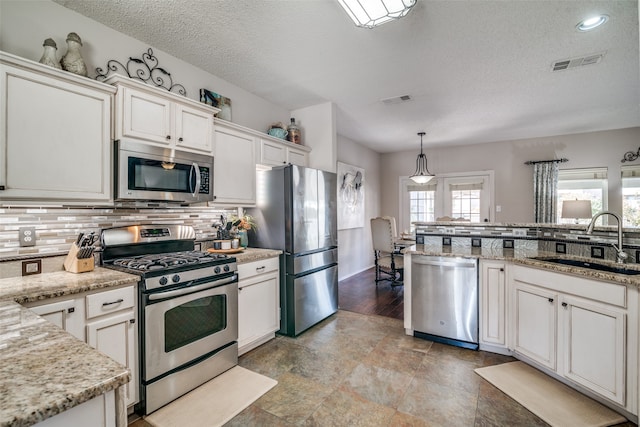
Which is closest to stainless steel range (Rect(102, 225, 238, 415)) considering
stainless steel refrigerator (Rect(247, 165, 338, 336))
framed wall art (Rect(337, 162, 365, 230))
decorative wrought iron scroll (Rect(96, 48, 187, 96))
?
stainless steel refrigerator (Rect(247, 165, 338, 336))

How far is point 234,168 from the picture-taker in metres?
2.95

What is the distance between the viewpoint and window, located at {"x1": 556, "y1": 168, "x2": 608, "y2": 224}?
5055mm

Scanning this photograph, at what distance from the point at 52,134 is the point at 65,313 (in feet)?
3.42

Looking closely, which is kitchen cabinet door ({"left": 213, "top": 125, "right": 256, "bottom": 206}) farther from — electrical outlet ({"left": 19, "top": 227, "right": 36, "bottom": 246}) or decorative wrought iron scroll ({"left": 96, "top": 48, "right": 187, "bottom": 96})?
electrical outlet ({"left": 19, "top": 227, "right": 36, "bottom": 246})

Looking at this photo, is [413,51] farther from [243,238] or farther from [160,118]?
A: [243,238]

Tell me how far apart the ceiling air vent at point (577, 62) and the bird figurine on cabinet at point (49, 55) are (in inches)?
155

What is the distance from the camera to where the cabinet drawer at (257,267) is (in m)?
2.61

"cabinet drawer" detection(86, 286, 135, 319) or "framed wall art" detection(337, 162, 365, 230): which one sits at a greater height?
"framed wall art" detection(337, 162, 365, 230)

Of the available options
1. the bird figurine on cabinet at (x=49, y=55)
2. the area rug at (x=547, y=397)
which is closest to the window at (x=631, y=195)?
the area rug at (x=547, y=397)

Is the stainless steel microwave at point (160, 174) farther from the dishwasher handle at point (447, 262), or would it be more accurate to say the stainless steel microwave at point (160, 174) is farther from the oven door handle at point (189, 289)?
the dishwasher handle at point (447, 262)

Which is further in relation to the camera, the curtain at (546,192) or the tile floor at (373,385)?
the curtain at (546,192)

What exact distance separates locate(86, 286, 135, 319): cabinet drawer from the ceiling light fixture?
2.19 meters

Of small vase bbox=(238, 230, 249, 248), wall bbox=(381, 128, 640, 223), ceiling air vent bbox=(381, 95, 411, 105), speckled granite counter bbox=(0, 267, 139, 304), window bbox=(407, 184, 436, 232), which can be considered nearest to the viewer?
speckled granite counter bbox=(0, 267, 139, 304)

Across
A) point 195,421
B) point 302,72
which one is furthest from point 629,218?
point 195,421
